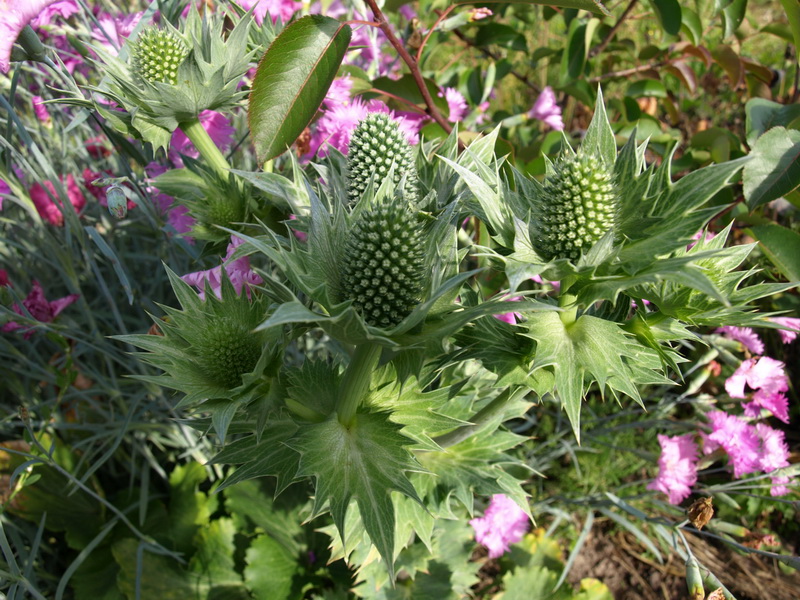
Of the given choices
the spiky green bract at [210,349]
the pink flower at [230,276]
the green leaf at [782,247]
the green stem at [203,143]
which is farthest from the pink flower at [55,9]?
the green leaf at [782,247]

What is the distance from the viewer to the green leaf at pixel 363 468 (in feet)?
2.87

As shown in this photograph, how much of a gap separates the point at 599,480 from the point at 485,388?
107cm

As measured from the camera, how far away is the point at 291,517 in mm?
1814

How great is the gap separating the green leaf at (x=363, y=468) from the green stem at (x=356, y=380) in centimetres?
3

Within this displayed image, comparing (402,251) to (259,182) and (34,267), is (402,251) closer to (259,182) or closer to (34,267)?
(259,182)

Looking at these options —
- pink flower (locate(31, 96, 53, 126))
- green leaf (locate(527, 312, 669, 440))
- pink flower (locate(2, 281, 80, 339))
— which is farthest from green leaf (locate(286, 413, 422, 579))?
pink flower (locate(31, 96, 53, 126))

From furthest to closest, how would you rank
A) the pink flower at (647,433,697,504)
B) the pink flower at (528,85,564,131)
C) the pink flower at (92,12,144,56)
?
the pink flower at (528,85,564,131)
the pink flower at (647,433,697,504)
the pink flower at (92,12,144,56)

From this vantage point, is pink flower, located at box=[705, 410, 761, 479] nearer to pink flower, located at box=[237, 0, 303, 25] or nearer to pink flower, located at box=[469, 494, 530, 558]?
pink flower, located at box=[469, 494, 530, 558]

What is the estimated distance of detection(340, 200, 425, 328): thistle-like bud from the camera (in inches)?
31.9

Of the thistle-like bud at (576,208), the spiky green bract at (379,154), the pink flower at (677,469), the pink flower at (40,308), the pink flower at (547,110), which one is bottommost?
the pink flower at (677,469)

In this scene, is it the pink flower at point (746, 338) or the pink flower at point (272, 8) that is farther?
the pink flower at point (746, 338)

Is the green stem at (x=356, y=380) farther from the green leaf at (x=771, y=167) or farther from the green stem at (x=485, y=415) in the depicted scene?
the green leaf at (x=771, y=167)

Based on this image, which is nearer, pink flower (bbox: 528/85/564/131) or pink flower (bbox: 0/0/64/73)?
pink flower (bbox: 0/0/64/73)

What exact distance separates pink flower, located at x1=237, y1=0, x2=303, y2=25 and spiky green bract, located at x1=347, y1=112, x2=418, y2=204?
515 mm
